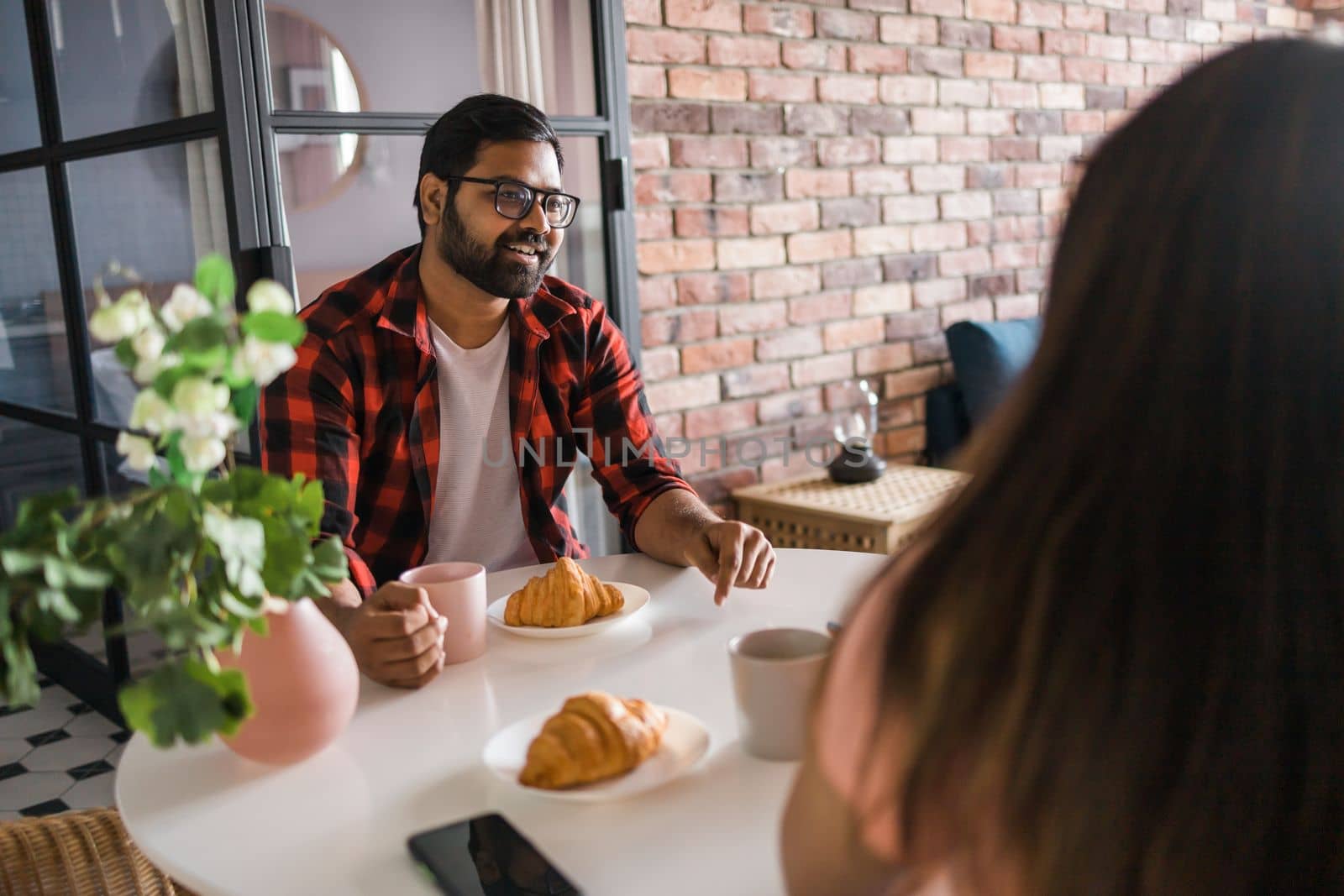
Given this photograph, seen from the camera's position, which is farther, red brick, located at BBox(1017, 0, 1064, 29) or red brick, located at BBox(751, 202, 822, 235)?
red brick, located at BBox(1017, 0, 1064, 29)

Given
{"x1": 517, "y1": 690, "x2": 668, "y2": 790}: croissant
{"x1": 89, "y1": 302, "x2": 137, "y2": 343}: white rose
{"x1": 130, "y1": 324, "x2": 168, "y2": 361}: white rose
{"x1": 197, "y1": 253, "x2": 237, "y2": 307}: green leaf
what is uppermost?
{"x1": 197, "y1": 253, "x2": 237, "y2": 307}: green leaf

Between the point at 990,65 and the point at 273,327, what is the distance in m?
3.15

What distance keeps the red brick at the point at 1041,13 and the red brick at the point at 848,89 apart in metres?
0.71

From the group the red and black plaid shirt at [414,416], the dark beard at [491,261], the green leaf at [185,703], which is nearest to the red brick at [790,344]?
the red and black plaid shirt at [414,416]

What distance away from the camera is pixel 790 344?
2979 mm

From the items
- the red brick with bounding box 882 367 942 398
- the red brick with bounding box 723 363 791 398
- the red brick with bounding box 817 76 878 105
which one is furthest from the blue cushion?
the red brick with bounding box 817 76 878 105

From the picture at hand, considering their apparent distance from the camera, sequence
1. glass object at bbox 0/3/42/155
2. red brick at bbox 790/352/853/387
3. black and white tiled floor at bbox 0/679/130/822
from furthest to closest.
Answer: red brick at bbox 790/352/853/387, glass object at bbox 0/3/42/155, black and white tiled floor at bbox 0/679/130/822

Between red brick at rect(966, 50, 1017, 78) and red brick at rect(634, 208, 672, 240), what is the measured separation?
1228 mm

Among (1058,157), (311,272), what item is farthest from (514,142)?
(1058,157)

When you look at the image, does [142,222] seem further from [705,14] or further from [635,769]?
[635,769]

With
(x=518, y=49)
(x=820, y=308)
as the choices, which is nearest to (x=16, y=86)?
(x=518, y=49)

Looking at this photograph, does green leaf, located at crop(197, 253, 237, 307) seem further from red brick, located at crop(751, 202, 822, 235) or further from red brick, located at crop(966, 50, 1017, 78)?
red brick, located at crop(966, 50, 1017, 78)

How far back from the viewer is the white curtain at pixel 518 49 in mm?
2238

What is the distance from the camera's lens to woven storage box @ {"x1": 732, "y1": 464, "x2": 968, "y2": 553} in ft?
8.37
